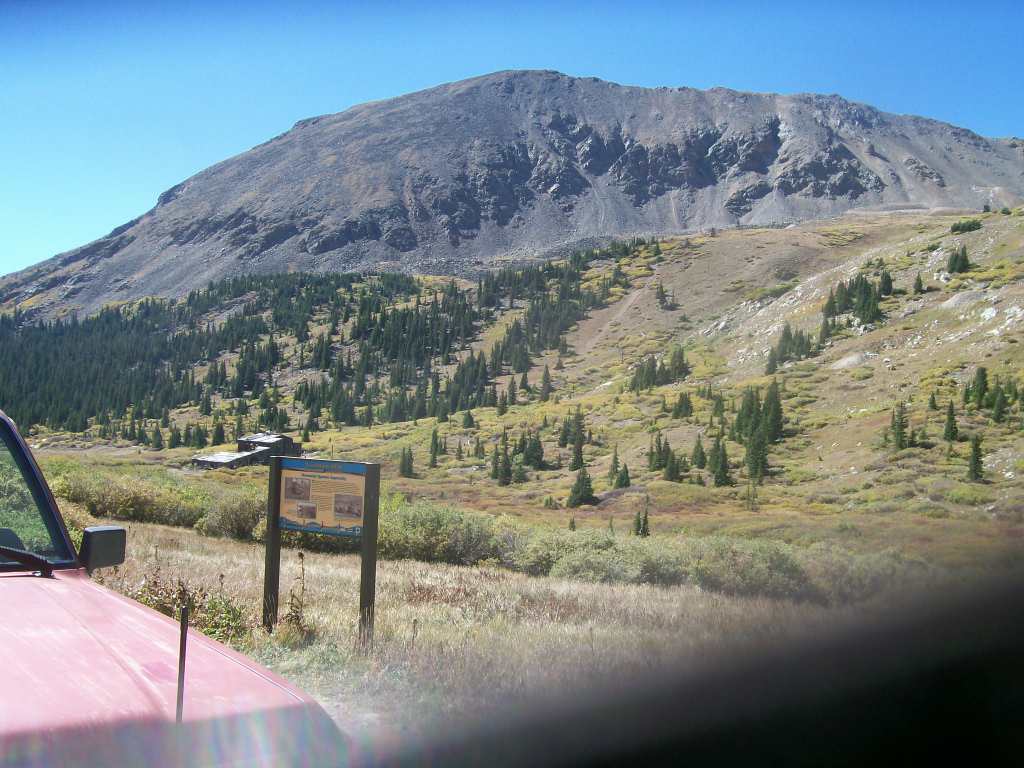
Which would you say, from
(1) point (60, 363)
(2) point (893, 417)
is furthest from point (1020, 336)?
(1) point (60, 363)

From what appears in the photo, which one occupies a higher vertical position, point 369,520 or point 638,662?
point 369,520

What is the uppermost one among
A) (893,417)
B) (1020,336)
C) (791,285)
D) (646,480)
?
(791,285)

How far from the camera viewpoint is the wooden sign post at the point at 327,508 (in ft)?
22.8

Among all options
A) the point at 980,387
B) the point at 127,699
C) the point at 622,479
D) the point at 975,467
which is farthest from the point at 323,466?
the point at 622,479

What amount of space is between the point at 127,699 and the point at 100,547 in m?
1.36

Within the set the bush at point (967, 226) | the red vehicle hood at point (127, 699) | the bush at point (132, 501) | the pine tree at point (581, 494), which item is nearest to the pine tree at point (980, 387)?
the pine tree at point (581, 494)

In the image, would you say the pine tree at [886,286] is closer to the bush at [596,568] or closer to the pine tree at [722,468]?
the pine tree at [722,468]

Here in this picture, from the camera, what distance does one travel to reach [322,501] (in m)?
7.28

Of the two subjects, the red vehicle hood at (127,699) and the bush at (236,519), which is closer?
the red vehicle hood at (127,699)

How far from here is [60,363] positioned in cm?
13188

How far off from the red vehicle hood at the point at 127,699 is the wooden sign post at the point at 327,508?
390 centimetres

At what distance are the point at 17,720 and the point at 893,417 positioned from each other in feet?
136

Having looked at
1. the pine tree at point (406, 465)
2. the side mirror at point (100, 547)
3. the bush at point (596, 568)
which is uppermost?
the side mirror at point (100, 547)

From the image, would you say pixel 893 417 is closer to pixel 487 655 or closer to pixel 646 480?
pixel 646 480
